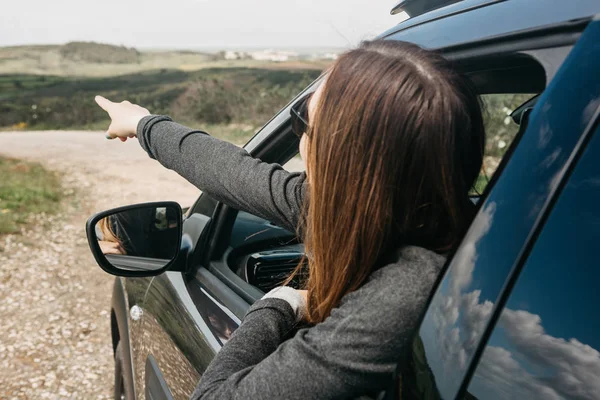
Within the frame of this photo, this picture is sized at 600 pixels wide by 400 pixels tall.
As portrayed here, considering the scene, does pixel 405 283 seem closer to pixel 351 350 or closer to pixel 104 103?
pixel 351 350

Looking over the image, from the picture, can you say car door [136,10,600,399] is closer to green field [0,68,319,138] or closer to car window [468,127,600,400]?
car window [468,127,600,400]

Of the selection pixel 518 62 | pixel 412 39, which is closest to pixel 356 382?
pixel 518 62

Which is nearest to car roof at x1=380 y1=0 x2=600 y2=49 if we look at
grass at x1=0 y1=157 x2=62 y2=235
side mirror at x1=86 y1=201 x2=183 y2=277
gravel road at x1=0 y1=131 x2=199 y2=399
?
side mirror at x1=86 y1=201 x2=183 y2=277

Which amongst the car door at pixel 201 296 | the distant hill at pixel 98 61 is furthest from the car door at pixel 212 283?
the distant hill at pixel 98 61

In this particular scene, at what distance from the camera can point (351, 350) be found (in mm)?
859

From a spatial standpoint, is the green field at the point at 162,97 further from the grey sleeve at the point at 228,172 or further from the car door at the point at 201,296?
the grey sleeve at the point at 228,172

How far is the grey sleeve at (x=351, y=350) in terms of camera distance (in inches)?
34.0

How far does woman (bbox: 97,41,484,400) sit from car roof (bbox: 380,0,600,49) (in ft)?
0.34

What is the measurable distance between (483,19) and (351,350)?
1.91 ft

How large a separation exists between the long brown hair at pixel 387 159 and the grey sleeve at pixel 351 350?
84 mm

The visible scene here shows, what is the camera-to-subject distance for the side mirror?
1703 millimetres

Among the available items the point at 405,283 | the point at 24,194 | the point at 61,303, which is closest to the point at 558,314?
the point at 405,283

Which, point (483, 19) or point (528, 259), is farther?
point (483, 19)

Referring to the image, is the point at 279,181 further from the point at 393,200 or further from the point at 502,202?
the point at 502,202
